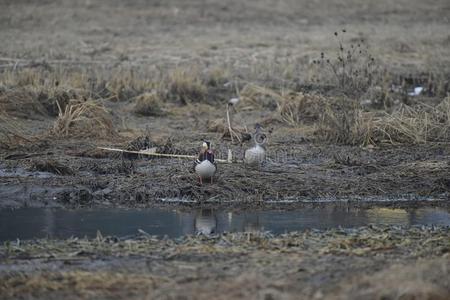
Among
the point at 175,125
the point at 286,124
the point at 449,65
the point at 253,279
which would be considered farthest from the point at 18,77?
the point at 253,279

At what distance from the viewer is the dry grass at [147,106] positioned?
55.6ft

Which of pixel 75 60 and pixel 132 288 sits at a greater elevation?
pixel 75 60

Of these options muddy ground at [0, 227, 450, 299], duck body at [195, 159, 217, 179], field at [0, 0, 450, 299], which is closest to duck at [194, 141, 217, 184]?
duck body at [195, 159, 217, 179]

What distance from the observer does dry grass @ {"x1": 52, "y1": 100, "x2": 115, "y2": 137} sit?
14.5 metres

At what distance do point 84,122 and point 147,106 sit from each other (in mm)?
2505

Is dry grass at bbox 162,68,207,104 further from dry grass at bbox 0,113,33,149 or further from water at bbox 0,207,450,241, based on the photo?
water at bbox 0,207,450,241

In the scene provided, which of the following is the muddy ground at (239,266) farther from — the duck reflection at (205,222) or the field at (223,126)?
the duck reflection at (205,222)

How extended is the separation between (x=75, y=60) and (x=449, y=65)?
868 centimetres

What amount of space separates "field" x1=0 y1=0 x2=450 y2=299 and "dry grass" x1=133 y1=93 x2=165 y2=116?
0.03m

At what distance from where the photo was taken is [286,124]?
640 inches

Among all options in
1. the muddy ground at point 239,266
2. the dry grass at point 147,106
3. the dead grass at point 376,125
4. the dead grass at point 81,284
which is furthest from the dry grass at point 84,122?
the dead grass at point 81,284

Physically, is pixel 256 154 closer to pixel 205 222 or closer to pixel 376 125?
pixel 205 222

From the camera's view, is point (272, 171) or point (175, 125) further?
point (175, 125)

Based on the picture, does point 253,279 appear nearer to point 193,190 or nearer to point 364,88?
point 193,190
